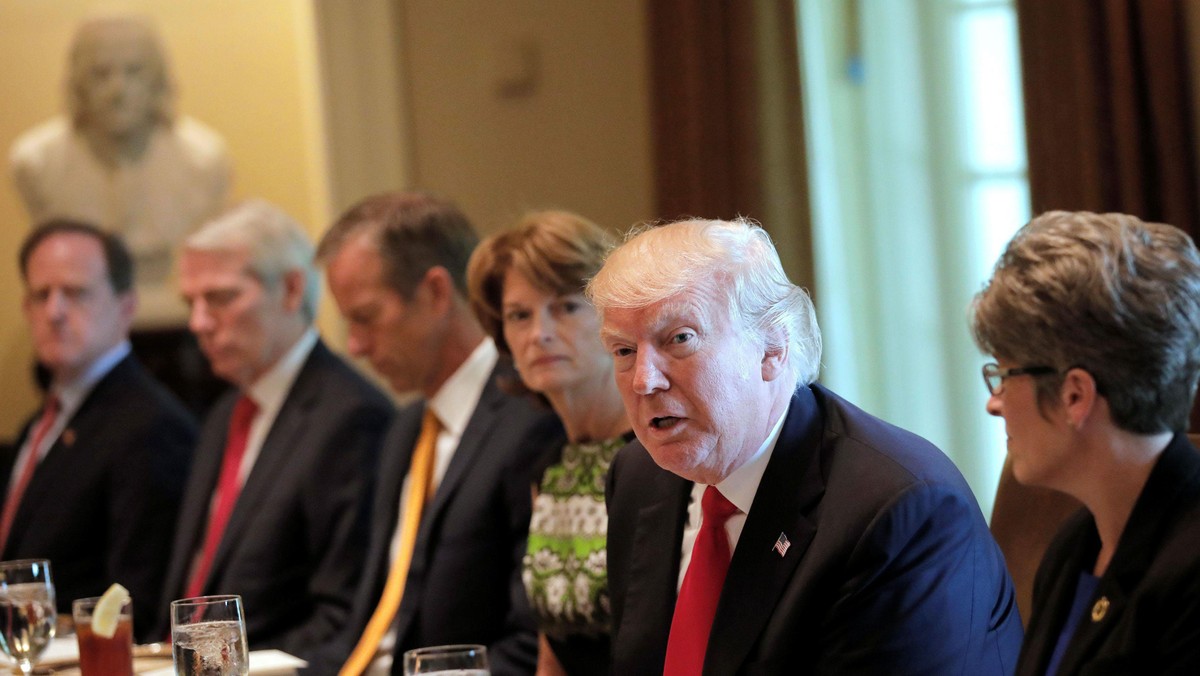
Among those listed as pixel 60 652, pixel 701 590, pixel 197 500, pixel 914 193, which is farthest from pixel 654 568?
pixel 914 193

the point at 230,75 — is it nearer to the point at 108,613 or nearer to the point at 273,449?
the point at 273,449

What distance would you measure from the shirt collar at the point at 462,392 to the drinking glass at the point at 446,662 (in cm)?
144

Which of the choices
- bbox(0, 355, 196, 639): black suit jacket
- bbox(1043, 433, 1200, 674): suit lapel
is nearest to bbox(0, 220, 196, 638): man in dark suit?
bbox(0, 355, 196, 639): black suit jacket

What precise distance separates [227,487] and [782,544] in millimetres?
2347

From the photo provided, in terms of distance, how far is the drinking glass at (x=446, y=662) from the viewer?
190 centimetres

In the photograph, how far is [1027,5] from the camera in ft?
12.3

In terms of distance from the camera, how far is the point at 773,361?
2107mm

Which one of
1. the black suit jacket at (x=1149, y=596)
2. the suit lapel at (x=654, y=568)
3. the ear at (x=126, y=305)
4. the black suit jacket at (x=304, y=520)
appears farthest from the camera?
the ear at (x=126, y=305)

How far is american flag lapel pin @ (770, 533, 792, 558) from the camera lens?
2016 millimetres

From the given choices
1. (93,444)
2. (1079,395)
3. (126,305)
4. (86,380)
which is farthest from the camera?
(126,305)

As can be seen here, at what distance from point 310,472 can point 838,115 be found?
2.05 metres

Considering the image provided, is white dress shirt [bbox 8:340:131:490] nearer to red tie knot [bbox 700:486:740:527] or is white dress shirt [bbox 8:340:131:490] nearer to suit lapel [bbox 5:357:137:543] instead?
suit lapel [bbox 5:357:137:543]

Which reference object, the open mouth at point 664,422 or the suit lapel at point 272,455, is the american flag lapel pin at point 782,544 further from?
the suit lapel at point 272,455

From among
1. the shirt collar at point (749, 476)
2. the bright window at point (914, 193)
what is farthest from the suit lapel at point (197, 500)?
the shirt collar at point (749, 476)
